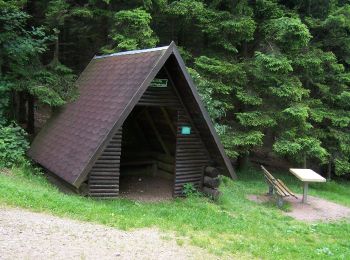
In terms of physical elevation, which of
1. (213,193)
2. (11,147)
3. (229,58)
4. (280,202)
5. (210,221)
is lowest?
(280,202)

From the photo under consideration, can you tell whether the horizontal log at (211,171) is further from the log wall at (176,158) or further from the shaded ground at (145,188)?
the shaded ground at (145,188)

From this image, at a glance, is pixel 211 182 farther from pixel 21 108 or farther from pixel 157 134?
pixel 21 108

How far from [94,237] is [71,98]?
7857 millimetres

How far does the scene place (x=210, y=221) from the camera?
9609 mm

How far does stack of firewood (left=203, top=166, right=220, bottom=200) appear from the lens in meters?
12.1

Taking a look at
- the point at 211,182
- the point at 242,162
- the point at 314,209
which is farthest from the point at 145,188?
the point at 242,162

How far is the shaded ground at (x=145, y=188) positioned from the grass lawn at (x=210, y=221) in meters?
0.85

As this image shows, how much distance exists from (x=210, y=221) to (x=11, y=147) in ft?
21.7

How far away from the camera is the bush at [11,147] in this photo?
1194 centimetres

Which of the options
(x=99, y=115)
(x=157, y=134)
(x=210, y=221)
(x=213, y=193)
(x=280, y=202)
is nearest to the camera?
(x=210, y=221)

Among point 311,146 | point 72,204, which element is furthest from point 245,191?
point 72,204

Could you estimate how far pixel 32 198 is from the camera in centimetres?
862

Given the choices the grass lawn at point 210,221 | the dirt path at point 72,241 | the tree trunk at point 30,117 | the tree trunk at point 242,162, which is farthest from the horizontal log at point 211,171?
the tree trunk at point 30,117

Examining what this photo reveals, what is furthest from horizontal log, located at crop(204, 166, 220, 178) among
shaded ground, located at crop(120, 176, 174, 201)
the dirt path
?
the dirt path
